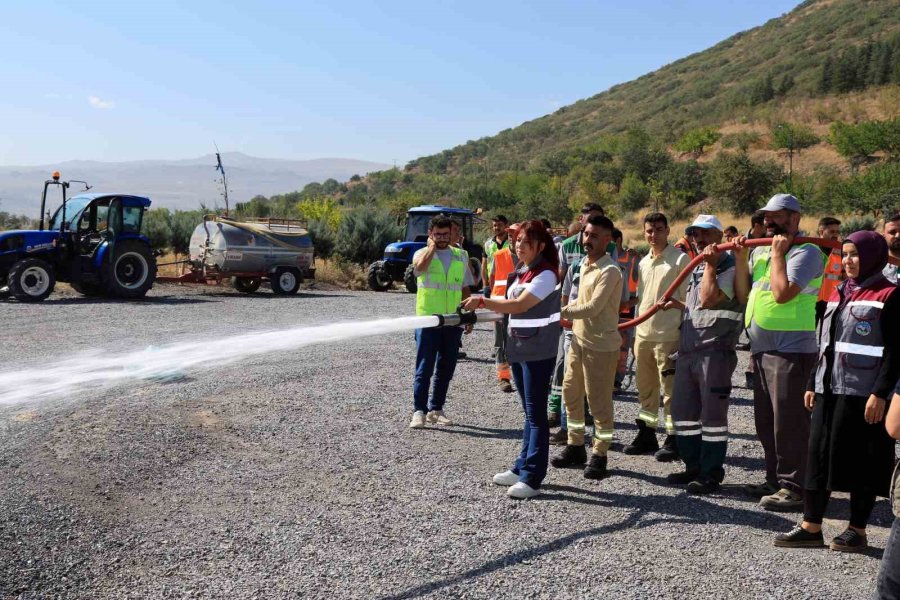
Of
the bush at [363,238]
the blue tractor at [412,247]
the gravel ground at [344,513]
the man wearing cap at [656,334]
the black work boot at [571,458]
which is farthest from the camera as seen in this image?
the bush at [363,238]

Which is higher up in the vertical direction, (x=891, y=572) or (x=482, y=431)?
(x=891, y=572)

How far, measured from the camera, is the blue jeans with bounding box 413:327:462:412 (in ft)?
25.6

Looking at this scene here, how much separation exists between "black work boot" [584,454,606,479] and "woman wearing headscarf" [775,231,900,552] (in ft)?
5.29

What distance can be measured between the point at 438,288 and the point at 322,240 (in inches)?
904

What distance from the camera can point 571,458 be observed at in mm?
6680

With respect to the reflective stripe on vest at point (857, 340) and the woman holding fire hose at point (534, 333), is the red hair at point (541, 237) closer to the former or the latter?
the woman holding fire hose at point (534, 333)

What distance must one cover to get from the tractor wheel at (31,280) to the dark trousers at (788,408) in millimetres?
16659

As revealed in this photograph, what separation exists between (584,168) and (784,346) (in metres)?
59.1

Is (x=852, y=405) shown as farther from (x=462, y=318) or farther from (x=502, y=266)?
(x=502, y=266)

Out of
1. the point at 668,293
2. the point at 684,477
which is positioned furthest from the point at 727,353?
the point at 684,477

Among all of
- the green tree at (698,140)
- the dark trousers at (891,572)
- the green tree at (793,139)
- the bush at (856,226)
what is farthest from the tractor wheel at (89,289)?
the green tree at (698,140)

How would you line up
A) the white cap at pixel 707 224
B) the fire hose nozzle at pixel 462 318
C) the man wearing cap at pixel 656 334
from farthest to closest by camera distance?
the man wearing cap at pixel 656 334 < the white cap at pixel 707 224 < the fire hose nozzle at pixel 462 318

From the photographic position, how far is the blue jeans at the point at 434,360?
7.80 m

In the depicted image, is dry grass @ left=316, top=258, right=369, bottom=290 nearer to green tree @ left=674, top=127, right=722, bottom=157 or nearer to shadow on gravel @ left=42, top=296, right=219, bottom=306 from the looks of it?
shadow on gravel @ left=42, top=296, right=219, bottom=306
